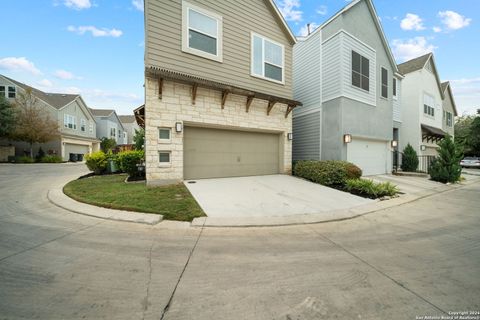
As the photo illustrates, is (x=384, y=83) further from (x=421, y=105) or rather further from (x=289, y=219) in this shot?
(x=289, y=219)

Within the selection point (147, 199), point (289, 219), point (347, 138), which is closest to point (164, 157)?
point (147, 199)

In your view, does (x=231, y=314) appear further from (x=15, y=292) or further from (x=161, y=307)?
(x=15, y=292)

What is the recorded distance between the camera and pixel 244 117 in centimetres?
870

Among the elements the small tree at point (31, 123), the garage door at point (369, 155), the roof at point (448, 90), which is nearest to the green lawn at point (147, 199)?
the garage door at point (369, 155)

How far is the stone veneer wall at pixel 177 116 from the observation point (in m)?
6.78

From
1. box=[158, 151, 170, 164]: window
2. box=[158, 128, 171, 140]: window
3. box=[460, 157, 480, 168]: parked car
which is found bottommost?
box=[460, 157, 480, 168]: parked car

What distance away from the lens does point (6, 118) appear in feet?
63.7

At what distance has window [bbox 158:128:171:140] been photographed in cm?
695

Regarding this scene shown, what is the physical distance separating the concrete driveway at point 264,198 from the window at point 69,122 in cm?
2795

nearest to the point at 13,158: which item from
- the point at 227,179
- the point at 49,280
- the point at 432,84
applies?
the point at 227,179

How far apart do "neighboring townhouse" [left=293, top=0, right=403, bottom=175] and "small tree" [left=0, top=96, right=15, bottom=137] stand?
87.8ft

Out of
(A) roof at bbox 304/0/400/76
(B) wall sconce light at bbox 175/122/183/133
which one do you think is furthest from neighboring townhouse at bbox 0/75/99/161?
(A) roof at bbox 304/0/400/76

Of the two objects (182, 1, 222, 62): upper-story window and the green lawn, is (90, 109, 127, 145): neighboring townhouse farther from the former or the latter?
(182, 1, 222, 62): upper-story window

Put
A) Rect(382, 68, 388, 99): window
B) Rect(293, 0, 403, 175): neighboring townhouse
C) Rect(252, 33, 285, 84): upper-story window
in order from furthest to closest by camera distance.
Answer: Rect(382, 68, 388, 99): window → Rect(293, 0, 403, 175): neighboring townhouse → Rect(252, 33, 285, 84): upper-story window
